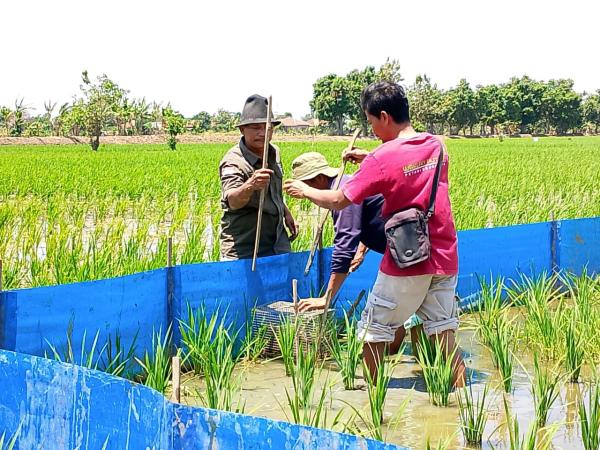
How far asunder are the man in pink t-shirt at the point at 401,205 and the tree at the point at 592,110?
9444 cm

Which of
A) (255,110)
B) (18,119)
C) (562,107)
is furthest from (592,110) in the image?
(255,110)

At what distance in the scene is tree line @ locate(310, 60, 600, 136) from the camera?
75.1 m

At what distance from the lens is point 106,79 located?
4750 cm

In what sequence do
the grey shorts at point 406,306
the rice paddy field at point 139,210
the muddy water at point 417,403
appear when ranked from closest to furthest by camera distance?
the muddy water at point 417,403, the grey shorts at point 406,306, the rice paddy field at point 139,210

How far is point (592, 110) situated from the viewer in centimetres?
9475

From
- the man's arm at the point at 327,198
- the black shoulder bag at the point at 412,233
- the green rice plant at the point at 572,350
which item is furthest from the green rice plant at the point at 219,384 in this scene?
the green rice plant at the point at 572,350

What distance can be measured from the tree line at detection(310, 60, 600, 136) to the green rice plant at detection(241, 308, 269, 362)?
221 ft

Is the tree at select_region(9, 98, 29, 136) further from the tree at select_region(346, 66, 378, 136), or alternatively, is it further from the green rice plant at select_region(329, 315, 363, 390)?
the green rice plant at select_region(329, 315, 363, 390)

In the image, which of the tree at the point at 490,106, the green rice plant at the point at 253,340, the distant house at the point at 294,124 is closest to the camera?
the green rice plant at the point at 253,340

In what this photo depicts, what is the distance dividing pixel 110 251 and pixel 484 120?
273 ft

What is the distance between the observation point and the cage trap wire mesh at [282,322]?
4.31 meters

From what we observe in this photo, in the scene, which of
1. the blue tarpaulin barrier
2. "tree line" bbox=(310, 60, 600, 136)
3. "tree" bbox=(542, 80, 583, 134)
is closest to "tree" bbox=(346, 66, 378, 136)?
"tree line" bbox=(310, 60, 600, 136)

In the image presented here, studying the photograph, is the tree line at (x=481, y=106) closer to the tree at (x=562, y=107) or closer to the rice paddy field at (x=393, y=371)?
the tree at (x=562, y=107)

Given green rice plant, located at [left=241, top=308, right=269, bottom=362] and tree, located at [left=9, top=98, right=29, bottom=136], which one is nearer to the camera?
green rice plant, located at [left=241, top=308, right=269, bottom=362]
